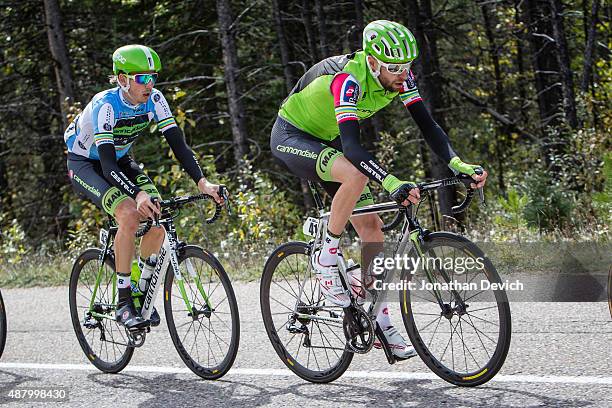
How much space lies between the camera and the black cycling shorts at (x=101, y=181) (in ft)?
20.8

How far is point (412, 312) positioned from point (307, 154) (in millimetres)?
1261

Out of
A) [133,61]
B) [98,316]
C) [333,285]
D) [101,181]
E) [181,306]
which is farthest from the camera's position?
[98,316]

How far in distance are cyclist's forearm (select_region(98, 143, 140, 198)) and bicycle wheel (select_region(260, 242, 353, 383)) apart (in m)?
1.08

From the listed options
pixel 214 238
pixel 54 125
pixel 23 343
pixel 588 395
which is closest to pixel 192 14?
pixel 54 125

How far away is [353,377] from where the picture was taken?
5.70 m

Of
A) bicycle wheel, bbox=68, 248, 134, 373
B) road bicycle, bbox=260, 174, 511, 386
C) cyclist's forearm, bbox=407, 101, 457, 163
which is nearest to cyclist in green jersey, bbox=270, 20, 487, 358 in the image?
cyclist's forearm, bbox=407, 101, 457, 163

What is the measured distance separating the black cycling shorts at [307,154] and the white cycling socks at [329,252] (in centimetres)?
30

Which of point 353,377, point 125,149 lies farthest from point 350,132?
point 125,149

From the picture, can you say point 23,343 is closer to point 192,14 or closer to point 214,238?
point 214,238

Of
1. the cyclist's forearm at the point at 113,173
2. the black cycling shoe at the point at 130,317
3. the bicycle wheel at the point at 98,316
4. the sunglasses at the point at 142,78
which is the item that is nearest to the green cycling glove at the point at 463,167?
the cyclist's forearm at the point at 113,173

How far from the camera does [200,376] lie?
20.1ft

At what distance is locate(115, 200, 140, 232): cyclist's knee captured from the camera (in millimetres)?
6238

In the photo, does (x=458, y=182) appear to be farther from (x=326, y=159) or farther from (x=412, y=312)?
(x=326, y=159)

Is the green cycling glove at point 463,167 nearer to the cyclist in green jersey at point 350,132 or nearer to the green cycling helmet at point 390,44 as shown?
the cyclist in green jersey at point 350,132
